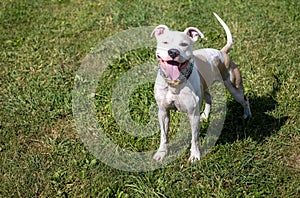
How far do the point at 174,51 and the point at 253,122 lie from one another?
1871mm

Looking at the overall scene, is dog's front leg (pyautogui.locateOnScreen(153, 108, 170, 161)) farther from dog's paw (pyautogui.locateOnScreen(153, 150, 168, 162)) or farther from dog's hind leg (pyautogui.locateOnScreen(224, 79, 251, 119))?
dog's hind leg (pyautogui.locateOnScreen(224, 79, 251, 119))

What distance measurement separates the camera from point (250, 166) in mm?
4238

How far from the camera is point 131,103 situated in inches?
204

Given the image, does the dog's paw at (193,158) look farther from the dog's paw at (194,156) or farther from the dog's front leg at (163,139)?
the dog's front leg at (163,139)

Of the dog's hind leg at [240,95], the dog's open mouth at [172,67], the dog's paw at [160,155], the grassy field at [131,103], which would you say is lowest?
the grassy field at [131,103]

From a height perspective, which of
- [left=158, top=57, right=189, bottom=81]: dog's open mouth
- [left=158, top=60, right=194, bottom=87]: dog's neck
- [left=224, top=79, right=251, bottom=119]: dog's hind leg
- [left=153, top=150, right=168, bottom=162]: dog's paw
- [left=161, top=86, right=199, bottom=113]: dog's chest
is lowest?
[left=153, top=150, right=168, bottom=162]: dog's paw

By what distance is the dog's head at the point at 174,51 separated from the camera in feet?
11.0

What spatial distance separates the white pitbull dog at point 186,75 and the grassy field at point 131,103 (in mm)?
377

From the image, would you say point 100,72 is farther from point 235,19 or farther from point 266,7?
point 266,7

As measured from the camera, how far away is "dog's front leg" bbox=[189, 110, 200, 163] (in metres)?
3.91

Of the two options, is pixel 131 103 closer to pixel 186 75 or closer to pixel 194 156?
pixel 194 156

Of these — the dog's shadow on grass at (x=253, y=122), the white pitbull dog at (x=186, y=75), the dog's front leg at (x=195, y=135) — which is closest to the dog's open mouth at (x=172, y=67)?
the white pitbull dog at (x=186, y=75)

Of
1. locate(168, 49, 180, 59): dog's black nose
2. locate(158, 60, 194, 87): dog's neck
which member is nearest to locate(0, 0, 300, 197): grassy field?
locate(158, 60, 194, 87): dog's neck

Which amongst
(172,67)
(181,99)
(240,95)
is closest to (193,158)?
(181,99)
